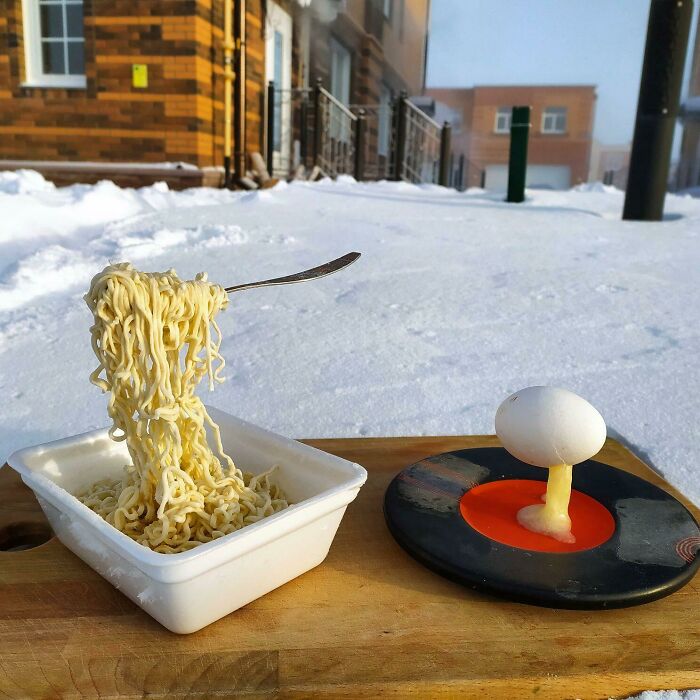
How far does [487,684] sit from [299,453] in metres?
0.45

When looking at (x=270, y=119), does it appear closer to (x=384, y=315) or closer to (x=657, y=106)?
(x=657, y=106)

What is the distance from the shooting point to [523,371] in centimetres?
215

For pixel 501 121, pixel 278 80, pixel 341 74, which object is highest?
pixel 501 121

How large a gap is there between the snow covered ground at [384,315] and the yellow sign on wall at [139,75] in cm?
218

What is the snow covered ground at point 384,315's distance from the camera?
1.88 m

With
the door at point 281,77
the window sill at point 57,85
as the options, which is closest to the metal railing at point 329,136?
the door at point 281,77

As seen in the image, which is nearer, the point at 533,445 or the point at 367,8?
the point at 533,445

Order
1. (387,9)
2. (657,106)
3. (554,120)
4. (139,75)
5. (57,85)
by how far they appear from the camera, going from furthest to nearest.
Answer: (554,120), (387,9), (57,85), (139,75), (657,106)

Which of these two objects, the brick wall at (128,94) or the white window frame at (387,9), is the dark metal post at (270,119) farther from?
the white window frame at (387,9)

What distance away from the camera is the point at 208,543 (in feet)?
2.50

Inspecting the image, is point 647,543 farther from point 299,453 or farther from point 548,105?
point 548,105

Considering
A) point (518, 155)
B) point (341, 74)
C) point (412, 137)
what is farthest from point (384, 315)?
point (341, 74)

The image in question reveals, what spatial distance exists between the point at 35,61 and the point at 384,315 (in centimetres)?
581

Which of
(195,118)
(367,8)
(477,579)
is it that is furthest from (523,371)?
(367,8)
